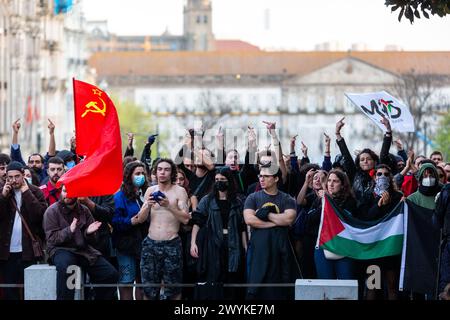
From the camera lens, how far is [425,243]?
21312 mm

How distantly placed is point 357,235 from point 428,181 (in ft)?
3.34

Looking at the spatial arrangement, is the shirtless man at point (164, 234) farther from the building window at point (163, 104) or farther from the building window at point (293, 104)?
the building window at point (163, 104)

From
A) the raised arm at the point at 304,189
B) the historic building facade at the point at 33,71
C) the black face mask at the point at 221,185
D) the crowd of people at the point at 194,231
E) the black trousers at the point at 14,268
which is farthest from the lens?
the historic building facade at the point at 33,71

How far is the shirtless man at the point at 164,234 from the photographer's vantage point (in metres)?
21.5

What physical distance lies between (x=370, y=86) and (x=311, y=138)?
12.4 metres

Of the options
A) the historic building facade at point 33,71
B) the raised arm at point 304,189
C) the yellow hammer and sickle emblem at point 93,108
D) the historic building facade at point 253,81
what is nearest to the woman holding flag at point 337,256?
the raised arm at point 304,189

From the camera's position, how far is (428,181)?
866 inches

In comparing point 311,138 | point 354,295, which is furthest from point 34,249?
point 311,138

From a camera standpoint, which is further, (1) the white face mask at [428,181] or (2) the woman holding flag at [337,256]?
(1) the white face mask at [428,181]

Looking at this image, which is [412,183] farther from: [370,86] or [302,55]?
[302,55]

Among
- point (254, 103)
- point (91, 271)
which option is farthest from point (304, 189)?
point (254, 103)

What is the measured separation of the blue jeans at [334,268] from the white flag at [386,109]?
5624 mm

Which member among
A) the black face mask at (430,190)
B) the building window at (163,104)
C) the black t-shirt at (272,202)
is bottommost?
the building window at (163,104)

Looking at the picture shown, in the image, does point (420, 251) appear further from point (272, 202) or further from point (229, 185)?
point (229, 185)
